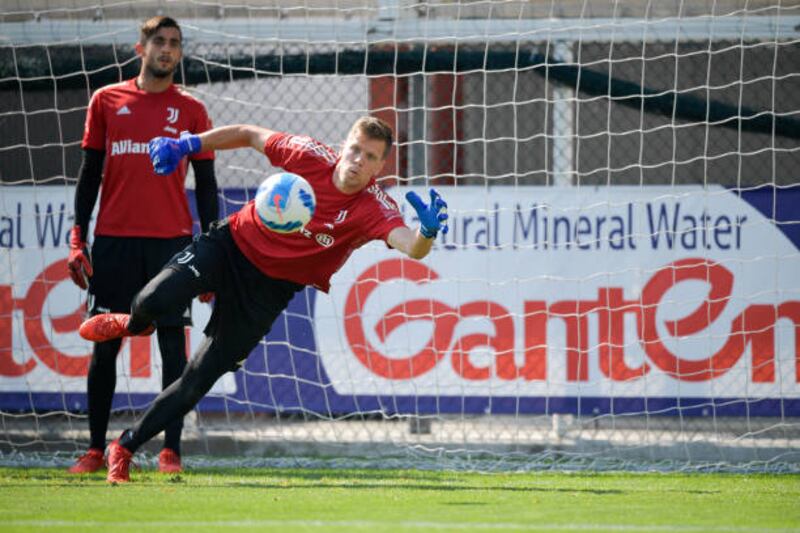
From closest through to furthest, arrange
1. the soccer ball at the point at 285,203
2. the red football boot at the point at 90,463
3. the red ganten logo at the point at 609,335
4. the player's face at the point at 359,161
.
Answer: the soccer ball at the point at 285,203, the player's face at the point at 359,161, the red football boot at the point at 90,463, the red ganten logo at the point at 609,335

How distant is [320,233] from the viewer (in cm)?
598

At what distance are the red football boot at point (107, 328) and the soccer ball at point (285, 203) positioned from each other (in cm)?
94

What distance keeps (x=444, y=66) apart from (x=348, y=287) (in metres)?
1.51

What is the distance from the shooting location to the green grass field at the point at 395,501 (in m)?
5.00

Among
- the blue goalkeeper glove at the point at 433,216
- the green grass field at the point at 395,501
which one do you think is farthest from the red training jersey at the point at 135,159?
the blue goalkeeper glove at the point at 433,216

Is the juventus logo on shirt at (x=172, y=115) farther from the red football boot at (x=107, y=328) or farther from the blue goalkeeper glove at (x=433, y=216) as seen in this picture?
the blue goalkeeper glove at (x=433, y=216)

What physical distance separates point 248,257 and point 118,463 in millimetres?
1149

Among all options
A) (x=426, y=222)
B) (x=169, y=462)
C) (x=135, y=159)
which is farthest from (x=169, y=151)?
(x=169, y=462)

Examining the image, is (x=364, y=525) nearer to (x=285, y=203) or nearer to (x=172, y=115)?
(x=285, y=203)

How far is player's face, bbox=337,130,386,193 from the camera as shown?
5945mm

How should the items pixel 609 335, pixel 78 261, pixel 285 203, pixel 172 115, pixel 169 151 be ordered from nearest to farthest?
pixel 285 203
pixel 169 151
pixel 78 261
pixel 172 115
pixel 609 335

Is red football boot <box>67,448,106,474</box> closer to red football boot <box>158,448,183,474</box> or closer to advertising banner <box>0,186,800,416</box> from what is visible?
red football boot <box>158,448,183,474</box>

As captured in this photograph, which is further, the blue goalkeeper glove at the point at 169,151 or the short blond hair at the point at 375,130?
the short blond hair at the point at 375,130

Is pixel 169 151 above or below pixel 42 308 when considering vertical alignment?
above
